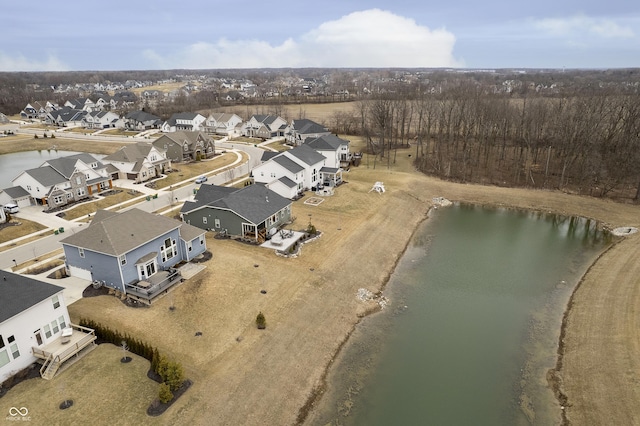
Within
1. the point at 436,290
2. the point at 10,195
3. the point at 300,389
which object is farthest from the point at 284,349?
the point at 10,195

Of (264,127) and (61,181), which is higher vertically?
(264,127)

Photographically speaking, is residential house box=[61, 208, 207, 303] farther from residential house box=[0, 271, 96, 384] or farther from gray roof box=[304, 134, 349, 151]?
gray roof box=[304, 134, 349, 151]

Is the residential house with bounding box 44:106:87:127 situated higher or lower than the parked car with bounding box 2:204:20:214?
higher

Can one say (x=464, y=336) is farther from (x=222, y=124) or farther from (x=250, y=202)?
(x=222, y=124)

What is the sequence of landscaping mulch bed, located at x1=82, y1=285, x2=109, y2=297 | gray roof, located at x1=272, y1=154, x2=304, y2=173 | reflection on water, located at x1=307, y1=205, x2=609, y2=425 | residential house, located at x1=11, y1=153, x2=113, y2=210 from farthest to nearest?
1. gray roof, located at x1=272, y1=154, x2=304, y2=173
2. residential house, located at x1=11, y1=153, x2=113, y2=210
3. landscaping mulch bed, located at x1=82, y1=285, x2=109, y2=297
4. reflection on water, located at x1=307, y1=205, x2=609, y2=425

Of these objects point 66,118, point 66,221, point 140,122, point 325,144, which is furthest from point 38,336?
point 66,118

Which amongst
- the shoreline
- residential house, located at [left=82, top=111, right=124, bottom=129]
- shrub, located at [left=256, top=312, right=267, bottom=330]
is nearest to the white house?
the shoreline

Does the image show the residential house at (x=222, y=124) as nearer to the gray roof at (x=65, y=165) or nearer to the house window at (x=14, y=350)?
the gray roof at (x=65, y=165)

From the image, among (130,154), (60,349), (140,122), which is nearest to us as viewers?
(60,349)
